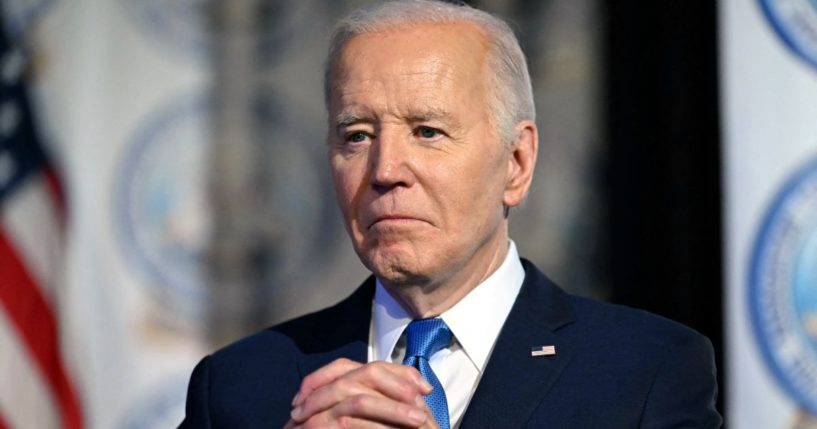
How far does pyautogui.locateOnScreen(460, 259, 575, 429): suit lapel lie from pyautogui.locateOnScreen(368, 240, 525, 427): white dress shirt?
0.03 metres

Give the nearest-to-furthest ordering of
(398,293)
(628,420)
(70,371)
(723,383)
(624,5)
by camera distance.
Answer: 1. (628,420)
2. (398,293)
3. (723,383)
4. (624,5)
5. (70,371)

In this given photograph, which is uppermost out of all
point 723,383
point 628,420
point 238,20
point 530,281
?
point 238,20

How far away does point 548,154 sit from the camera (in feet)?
12.4

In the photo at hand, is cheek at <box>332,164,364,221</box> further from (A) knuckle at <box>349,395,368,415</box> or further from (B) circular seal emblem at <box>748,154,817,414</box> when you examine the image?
(B) circular seal emblem at <box>748,154,817,414</box>

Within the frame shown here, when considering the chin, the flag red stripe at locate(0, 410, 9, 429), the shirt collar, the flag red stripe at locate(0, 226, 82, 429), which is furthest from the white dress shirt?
the flag red stripe at locate(0, 410, 9, 429)

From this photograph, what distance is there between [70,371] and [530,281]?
2.00 meters

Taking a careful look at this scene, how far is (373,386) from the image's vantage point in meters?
1.88

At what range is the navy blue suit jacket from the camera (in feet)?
6.70

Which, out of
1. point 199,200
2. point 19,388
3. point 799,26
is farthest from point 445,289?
point 19,388

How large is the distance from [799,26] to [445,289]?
5.13 ft

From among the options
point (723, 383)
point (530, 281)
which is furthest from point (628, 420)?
point (723, 383)

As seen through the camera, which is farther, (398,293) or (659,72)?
(659,72)

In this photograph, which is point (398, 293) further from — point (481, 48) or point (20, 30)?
point (20, 30)

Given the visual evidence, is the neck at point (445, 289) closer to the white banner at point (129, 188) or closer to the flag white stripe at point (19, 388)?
the white banner at point (129, 188)
